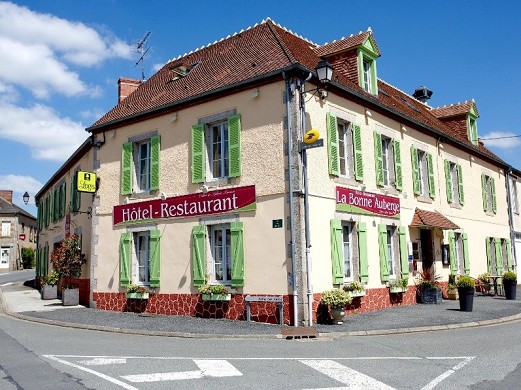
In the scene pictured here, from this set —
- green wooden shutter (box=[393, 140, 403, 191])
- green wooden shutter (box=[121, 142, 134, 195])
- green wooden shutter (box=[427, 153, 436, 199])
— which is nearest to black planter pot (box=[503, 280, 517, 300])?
green wooden shutter (box=[427, 153, 436, 199])

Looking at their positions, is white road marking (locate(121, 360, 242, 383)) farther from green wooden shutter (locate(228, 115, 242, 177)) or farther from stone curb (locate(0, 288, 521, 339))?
green wooden shutter (locate(228, 115, 242, 177))

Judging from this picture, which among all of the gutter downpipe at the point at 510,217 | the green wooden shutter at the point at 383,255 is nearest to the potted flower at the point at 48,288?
the green wooden shutter at the point at 383,255

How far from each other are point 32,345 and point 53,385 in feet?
11.9

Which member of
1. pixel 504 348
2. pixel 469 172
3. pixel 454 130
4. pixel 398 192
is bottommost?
pixel 504 348

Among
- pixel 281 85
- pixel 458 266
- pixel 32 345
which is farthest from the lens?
pixel 458 266

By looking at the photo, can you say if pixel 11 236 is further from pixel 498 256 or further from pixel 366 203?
pixel 366 203

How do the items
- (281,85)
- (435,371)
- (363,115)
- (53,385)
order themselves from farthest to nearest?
(363,115) → (281,85) → (435,371) → (53,385)

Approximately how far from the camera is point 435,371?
272 inches

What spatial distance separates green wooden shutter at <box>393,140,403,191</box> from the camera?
16078 millimetres

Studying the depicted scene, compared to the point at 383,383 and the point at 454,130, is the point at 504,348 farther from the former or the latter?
the point at 454,130

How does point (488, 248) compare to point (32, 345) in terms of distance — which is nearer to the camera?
point (32, 345)

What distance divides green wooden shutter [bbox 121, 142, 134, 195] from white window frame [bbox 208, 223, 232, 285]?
353 cm

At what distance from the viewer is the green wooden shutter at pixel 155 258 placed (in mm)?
14492

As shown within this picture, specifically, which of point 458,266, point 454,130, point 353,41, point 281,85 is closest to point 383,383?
point 281,85
